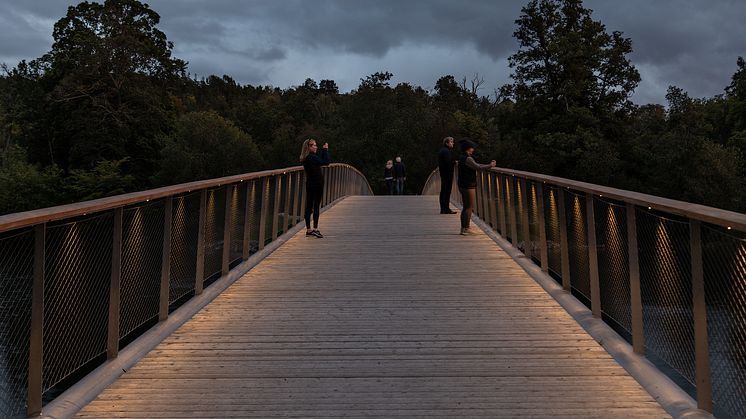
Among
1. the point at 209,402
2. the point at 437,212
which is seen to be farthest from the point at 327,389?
the point at 437,212

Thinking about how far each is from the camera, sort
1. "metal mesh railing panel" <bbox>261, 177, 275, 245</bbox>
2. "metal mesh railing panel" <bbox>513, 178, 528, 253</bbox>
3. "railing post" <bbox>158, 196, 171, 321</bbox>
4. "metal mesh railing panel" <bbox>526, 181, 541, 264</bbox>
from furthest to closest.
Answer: "metal mesh railing panel" <bbox>261, 177, 275, 245</bbox> < "metal mesh railing panel" <bbox>513, 178, 528, 253</bbox> < "metal mesh railing panel" <bbox>526, 181, 541, 264</bbox> < "railing post" <bbox>158, 196, 171, 321</bbox>

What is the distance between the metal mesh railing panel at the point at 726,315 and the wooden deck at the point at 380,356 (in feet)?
1.12

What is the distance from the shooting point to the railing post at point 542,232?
723cm

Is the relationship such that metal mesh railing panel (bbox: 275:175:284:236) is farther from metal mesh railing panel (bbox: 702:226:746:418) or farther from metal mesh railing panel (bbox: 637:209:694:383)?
metal mesh railing panel (bbox: 702:226:746:418)

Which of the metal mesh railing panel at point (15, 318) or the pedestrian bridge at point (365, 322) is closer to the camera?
the metal mesh railing panel at point (15, 318)

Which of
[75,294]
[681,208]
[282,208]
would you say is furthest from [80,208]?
[282,208]

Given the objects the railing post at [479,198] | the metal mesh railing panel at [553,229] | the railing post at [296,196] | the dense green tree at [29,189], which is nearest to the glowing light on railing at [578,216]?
the metal mesh railing panel at [553,229]

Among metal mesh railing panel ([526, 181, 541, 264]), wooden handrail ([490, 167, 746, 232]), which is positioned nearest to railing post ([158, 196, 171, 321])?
wooden handrail ([490, 167, 746, 232])

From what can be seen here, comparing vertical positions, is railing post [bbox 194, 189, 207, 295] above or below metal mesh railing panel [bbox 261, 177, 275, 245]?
below

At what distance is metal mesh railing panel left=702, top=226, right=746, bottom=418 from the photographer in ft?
10.2

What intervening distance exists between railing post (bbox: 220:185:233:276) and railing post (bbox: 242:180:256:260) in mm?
820

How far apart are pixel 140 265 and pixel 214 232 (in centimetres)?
188

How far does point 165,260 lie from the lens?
5.24 m

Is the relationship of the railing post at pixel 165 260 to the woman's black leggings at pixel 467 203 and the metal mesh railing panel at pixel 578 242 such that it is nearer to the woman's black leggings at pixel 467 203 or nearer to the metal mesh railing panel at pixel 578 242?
the metal mesh railing panel at pixel 578 242
